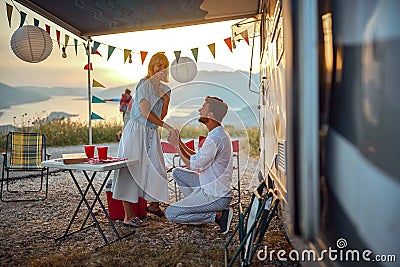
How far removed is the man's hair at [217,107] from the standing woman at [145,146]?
66 centimetres

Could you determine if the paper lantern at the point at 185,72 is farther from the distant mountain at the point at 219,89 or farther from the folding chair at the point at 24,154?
the folding chair at the point at 24,154

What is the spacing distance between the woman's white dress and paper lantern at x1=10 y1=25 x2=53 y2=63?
1.83 metres

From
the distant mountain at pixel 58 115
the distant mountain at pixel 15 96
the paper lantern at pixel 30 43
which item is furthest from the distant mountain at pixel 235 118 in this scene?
the distant mountain at pixel 58 115

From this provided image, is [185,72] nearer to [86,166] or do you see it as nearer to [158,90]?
[158,90]

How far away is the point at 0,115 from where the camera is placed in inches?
→ 251

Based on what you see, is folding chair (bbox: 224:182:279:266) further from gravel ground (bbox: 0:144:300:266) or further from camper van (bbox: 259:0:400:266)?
camper van (bbox: 259:0:400:266)

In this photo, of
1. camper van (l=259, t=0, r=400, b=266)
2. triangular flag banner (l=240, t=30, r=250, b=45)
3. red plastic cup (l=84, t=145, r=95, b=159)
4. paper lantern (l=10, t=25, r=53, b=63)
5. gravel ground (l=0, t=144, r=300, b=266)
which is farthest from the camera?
triangular flag banner (l=240, t=30, r=250, b=45)

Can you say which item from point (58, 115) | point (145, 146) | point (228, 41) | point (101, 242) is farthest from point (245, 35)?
point (58, 115)

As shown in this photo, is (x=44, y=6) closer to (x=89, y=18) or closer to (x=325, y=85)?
(x=89, y=18)

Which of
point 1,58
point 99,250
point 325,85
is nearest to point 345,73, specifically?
point 325,85

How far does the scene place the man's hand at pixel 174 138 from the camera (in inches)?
115

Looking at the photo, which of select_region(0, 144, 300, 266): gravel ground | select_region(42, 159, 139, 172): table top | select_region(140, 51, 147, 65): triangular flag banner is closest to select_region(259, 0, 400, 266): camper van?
select_region(0, 144, 300, 266): gravel ground

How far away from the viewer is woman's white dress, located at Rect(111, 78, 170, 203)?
3.40 meters

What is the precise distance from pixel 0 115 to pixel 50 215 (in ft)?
10.4
